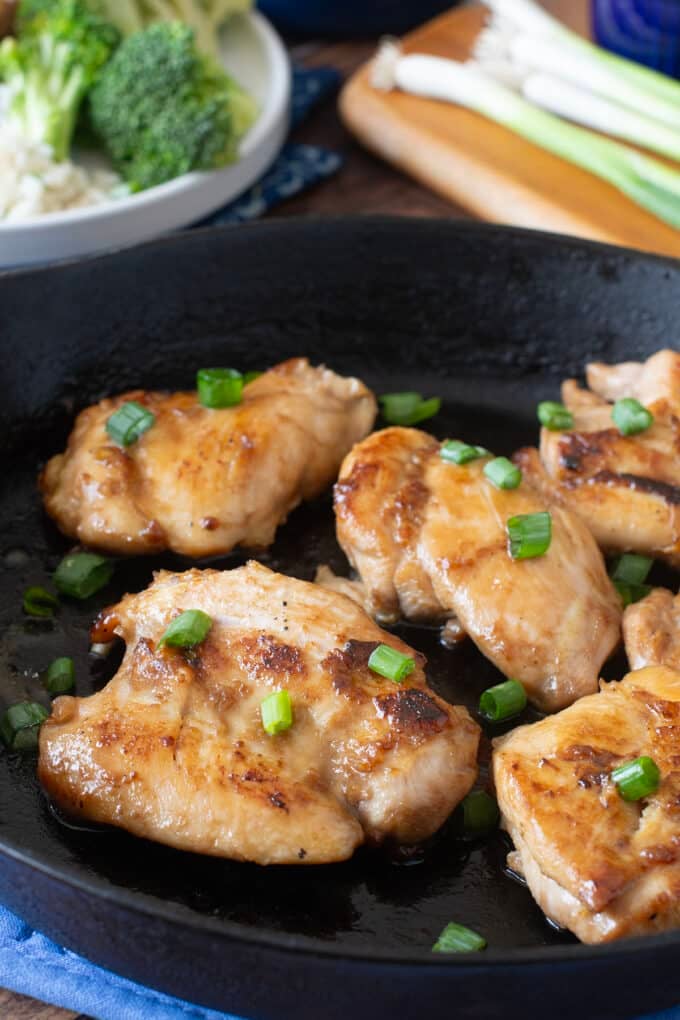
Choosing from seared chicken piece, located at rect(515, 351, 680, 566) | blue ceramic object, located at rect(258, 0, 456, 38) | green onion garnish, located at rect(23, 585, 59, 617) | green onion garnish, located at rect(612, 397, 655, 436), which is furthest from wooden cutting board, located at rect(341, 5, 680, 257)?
green onion garnish, located at rect(23, 585, 59, 617)

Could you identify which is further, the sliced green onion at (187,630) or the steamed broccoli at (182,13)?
the steamed broccoli at (182,13)

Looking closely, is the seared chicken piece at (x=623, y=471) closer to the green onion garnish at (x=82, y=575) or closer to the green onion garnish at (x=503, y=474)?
the green onion garnish at (x=503, y=474)

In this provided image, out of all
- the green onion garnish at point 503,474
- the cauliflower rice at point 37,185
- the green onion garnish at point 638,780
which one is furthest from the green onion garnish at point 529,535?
the cauliflower rice at point 37,185

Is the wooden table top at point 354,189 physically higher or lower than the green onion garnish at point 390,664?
lower

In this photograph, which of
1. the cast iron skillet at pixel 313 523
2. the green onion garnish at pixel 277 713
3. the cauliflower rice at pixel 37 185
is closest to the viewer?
the cast iron skillet at pixel 313 523

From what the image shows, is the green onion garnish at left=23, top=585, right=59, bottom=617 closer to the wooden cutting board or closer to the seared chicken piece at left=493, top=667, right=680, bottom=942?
the seared chicken piece at left=493, top=667, right=680, bottom=942

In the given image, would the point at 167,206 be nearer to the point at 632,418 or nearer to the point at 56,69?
the point at 56,69
